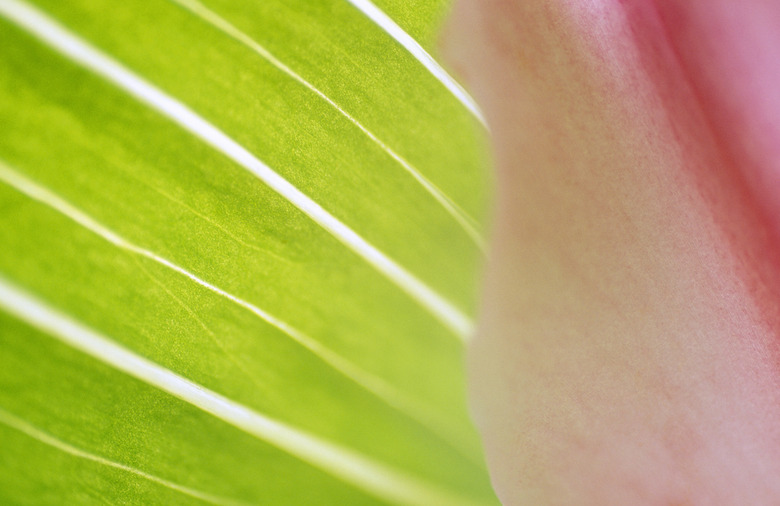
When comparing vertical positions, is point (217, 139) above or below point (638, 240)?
above

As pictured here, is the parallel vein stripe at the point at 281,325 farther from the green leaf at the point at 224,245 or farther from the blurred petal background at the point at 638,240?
the blurred petal background at the point at 638,240

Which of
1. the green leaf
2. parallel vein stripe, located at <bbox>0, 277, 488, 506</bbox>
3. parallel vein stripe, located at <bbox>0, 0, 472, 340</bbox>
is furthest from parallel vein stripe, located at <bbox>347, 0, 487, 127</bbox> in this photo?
parallel vein stripe, located at <bbox>0, 277, 488, 506</bbox>

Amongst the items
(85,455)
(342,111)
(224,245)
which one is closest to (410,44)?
(342,111)

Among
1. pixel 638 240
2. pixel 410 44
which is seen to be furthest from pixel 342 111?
pixel 638 240

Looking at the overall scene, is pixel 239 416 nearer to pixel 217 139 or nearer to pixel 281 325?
pixel 281 325

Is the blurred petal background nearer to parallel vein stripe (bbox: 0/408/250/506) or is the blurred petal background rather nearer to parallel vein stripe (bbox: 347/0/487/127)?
parallel vein stripe (bbox: 347/0/487/127)

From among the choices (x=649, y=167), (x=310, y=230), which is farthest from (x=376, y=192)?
(x=649, y=167)

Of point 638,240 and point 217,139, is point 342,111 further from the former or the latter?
point 638,240
